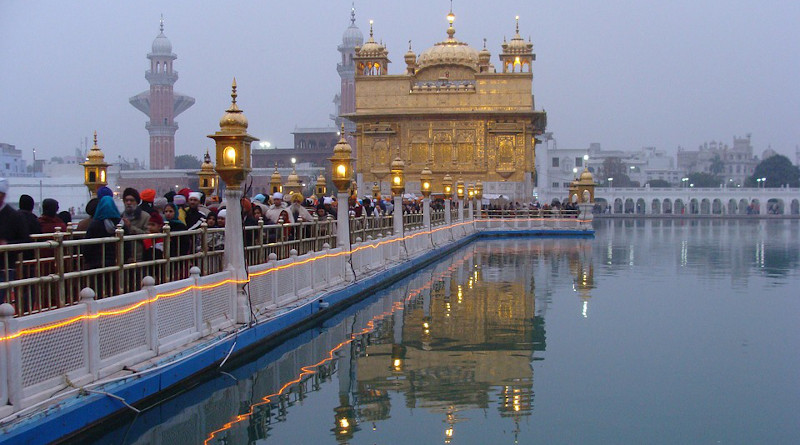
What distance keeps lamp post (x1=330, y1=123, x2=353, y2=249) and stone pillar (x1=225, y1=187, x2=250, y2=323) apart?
5.47 meters

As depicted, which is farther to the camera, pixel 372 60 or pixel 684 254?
pixel 372 60

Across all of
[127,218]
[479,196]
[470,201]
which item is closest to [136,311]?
[127,218]

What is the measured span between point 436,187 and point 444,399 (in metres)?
43.8

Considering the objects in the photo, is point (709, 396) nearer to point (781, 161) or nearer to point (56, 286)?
point (56, 286)

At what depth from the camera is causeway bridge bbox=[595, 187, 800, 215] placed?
320 ft

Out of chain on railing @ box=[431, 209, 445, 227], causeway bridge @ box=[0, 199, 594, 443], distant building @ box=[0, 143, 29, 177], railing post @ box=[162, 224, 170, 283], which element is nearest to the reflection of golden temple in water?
causeway bridge @ box=[0, 199, 594, 443]

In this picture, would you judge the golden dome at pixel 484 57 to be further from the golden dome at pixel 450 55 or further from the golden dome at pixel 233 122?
the golden dome at pixel 233 122

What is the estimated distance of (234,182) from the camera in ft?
33.8

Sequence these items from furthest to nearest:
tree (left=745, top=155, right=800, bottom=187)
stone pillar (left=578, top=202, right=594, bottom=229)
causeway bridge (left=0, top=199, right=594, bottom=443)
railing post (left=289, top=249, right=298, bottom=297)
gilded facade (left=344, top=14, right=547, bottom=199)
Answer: tree (left=745, top=155, right=800, bottom=187), gilded facade (left=344, top=14, right=547, bottom=199), stone pillar (left=578, top=202, right=594, bottom=229), railing post (left=289, top=249, right=298, bottom=297), causeway bridge (left=0, top=199, right=594, bottom=443)

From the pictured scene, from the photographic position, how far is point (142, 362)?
777cm

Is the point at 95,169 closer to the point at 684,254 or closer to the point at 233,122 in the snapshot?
the point at 233,122

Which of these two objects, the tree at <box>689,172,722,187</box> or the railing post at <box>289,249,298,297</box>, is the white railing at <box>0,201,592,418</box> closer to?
the railing post at <box>289,249,298,297</box>

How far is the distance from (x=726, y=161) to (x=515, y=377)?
164571mm

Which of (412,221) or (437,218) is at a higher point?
(412,221)
